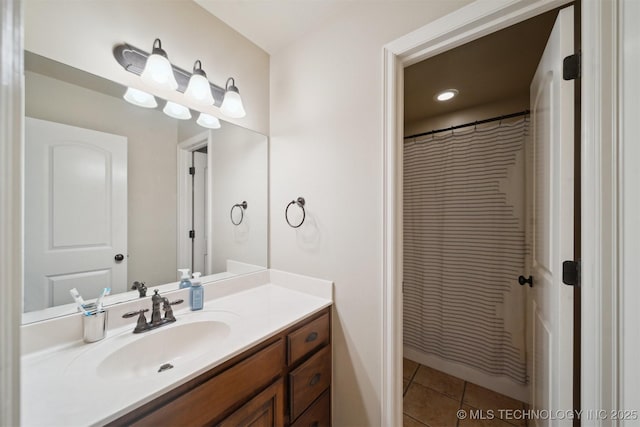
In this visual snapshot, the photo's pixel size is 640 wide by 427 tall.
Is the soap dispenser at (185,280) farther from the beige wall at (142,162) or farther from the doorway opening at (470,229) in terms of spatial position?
the doorway opening at (470,229)

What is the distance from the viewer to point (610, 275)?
715mm

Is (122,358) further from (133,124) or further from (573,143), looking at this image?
(573,143)

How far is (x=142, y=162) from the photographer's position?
1136 mm

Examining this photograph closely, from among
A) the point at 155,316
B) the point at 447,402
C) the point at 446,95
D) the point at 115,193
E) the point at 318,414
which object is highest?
the point at 446,95

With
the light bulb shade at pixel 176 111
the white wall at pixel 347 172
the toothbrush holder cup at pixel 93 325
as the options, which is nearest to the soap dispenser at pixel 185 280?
the toothbrush holder cup at pixel 93 325

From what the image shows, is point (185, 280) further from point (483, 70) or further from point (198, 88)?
point (483, 70)

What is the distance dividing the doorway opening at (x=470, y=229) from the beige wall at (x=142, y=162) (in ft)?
5.34

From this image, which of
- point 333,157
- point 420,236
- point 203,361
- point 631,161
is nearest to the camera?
point 631,161

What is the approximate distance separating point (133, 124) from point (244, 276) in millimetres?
960

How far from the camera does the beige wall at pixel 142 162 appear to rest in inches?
37.3

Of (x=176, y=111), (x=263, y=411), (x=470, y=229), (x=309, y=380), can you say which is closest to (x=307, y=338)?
(x=309, y=380)

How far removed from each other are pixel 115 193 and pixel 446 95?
228 centimetres

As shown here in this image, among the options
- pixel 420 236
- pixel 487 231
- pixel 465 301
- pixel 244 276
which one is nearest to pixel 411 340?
pixel 465 301

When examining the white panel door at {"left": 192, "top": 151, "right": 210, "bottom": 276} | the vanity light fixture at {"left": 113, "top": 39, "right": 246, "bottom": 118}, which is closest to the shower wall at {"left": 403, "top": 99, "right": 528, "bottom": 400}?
the vanity light fixture at {"left": 113, "top": 39, "right": 246, "bottom": 118}
